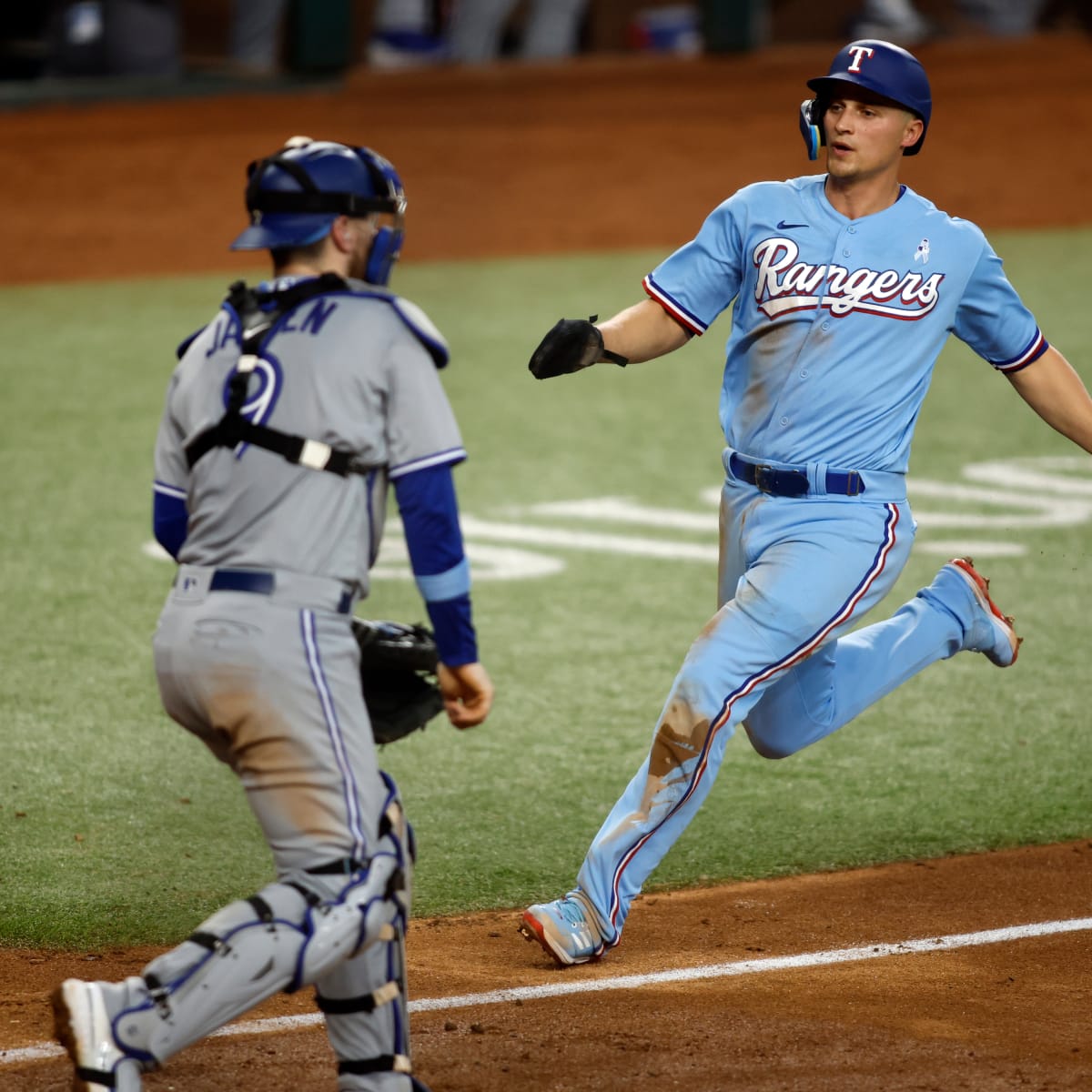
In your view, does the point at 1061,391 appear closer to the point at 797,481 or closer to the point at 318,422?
the point at 797,481

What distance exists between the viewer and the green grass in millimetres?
5086

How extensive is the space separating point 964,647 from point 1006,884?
0.65m

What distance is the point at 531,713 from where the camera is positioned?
6.40 m

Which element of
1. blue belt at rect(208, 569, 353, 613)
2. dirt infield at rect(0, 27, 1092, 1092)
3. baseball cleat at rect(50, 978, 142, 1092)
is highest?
blue belt at rect(208, 569, 353, 613)

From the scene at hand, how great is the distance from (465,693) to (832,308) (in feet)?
5.17

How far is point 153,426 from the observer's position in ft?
35.4

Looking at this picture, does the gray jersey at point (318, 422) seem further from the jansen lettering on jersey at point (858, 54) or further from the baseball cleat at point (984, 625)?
the baseball cleat at point (984, 625)

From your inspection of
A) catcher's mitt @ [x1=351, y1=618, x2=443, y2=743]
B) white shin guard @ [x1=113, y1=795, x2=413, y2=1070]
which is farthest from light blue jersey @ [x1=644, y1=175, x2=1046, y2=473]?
white shin guard @ [x1=113, y1=795, x2=413, y2=1070]

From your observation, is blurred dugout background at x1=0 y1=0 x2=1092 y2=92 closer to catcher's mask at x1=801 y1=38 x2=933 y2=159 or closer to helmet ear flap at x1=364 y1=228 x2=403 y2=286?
catcher's mask at x1=801 y1=38 x2=933 y2=159

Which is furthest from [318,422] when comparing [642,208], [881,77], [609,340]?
[642,208]

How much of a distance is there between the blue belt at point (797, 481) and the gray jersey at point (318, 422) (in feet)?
4.23

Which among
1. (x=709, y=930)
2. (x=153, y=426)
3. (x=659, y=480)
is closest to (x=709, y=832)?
(x=709, y=930)

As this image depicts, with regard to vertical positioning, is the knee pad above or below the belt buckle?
below

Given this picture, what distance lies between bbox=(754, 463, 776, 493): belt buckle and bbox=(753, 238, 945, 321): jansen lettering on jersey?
37cm
